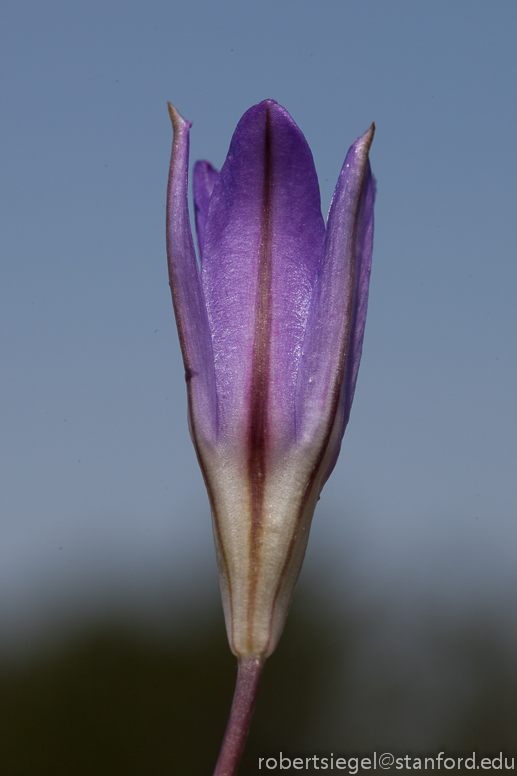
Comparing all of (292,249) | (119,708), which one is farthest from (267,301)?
(119,708)

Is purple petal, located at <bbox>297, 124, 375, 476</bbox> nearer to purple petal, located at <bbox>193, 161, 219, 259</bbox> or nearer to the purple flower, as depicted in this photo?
the purple flower

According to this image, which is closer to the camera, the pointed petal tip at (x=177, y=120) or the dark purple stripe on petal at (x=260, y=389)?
the dark purple stripe on petal at (x=260, y=389)

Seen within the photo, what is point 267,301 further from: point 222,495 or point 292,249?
point 222,495

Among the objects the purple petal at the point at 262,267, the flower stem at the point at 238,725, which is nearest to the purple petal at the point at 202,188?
the purple petal at the point at 262,267

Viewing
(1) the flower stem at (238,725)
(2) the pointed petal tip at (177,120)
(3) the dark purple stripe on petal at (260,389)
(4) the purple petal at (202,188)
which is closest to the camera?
(1) the flower stem at (238,725)

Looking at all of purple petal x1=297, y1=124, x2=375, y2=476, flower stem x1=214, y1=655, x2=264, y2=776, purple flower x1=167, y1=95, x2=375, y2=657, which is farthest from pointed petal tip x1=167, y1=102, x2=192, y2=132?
flower stem x1=214, y1=655, x2=264, y2=776

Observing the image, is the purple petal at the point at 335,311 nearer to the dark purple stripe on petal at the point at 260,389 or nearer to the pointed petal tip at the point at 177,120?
the dark purple stripe on petal at the point at 260,389

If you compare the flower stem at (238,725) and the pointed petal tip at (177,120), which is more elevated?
the pointed petal tip at (177,120)

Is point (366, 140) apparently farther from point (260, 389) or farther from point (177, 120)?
point (260, 389)
